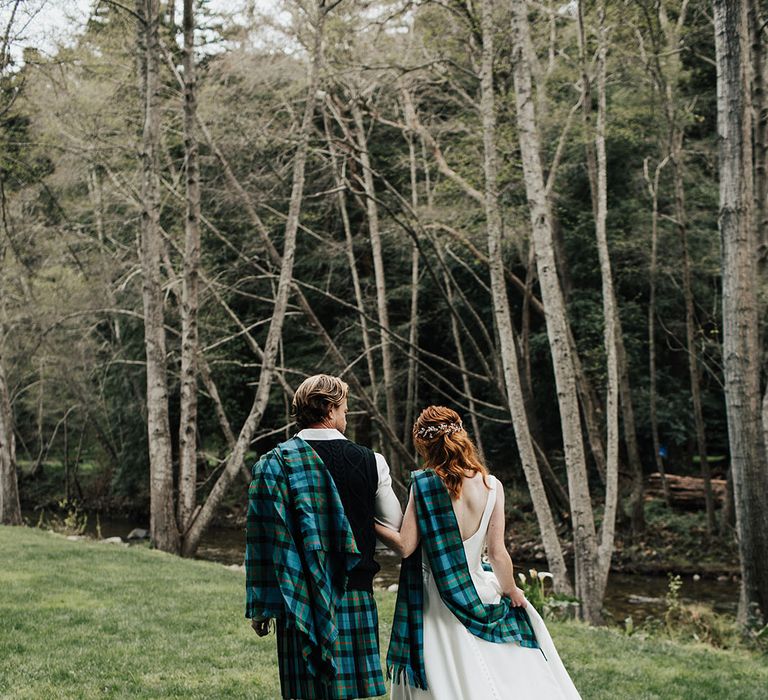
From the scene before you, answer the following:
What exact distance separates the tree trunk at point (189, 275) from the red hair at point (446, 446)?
11.6 metres

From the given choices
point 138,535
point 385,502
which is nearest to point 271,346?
point 138,535

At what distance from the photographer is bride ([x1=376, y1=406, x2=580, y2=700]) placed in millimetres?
3748

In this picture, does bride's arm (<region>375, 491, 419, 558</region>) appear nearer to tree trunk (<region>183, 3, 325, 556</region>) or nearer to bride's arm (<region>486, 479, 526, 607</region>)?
bride's arm (<region>486, 479, 526, 607</region>)

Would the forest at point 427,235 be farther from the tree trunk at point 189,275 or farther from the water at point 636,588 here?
the water at point 636,588

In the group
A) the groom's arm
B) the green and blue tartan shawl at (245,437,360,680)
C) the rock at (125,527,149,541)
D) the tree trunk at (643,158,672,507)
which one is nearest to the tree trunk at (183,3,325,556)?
the tree trunk at (643,158,672,507)

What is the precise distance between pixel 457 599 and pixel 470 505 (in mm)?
396

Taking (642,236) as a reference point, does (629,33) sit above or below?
above

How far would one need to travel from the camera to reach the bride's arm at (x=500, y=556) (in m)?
3.89

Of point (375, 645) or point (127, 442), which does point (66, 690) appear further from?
point (127, 442)

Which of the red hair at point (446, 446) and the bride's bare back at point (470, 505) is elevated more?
the red hair at point (446, 446)

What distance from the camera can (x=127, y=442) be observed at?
2838cm

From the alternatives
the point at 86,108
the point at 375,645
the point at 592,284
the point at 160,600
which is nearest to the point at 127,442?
the point at 86,108

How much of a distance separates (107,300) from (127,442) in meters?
6.51

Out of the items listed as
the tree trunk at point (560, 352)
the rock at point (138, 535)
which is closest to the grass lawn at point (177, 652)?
the tree trunk at point (560, 352)
